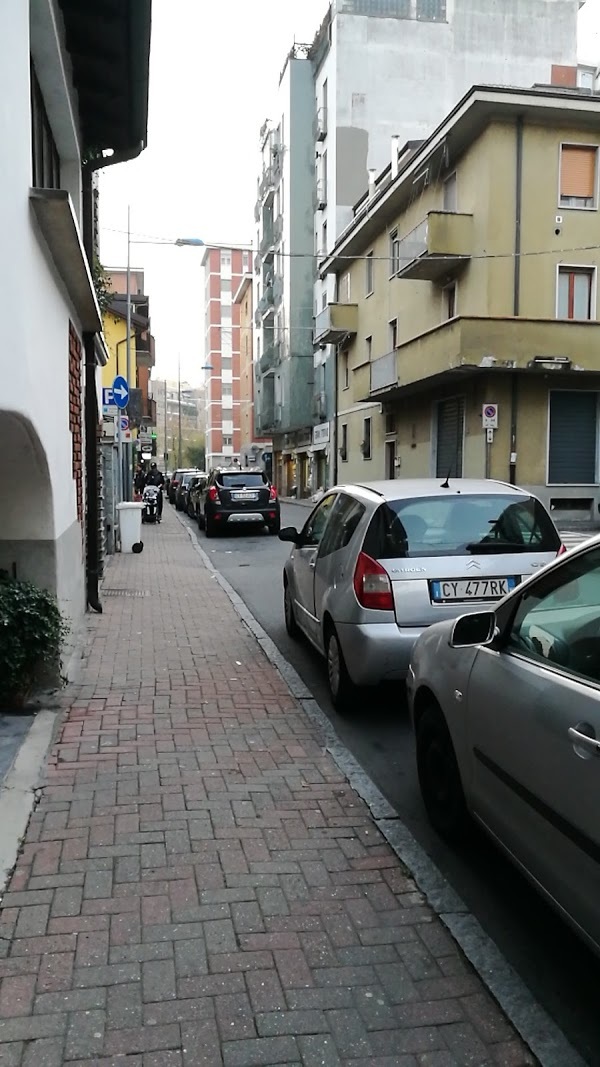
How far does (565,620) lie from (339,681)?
2.99 metres

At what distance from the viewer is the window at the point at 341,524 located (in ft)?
19.6

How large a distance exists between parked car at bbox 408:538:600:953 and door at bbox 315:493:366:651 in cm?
192

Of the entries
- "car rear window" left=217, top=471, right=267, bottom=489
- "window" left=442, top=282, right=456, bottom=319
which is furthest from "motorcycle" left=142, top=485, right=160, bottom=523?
"window" left=442, top=282, right=456, bottom=319

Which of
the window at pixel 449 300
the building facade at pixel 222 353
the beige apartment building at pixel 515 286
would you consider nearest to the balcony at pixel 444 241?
the beige apartment building at pixel 515 286

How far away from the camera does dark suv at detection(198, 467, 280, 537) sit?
67.8 feet

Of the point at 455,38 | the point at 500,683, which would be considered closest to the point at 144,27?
the point at 500,683

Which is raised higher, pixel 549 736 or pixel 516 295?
pixel 516 295

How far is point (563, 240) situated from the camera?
22812 mm

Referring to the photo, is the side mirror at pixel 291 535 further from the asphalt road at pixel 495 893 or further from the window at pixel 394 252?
the window at pixel 394 252

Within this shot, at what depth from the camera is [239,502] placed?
20719 millimetres

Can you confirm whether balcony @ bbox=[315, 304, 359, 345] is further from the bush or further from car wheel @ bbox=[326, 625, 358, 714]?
the bush

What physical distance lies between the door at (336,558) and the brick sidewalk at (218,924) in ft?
3.33

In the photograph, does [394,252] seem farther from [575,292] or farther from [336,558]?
[336,558]

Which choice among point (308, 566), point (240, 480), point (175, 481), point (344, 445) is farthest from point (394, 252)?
point (308, 566)
